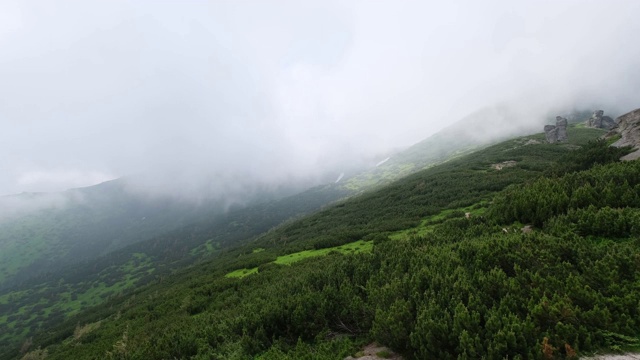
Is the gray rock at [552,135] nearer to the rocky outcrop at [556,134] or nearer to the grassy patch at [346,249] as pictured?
the rocky outcrop at [556,134]

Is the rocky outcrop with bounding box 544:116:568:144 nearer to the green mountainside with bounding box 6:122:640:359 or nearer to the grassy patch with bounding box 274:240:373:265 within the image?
the grassy patch with bounding box 274:240:373:265

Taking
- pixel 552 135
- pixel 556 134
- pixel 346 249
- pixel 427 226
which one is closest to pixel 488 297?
pixel 346 249

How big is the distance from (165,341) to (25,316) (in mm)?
235598

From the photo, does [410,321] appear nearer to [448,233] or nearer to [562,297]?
[562,297]

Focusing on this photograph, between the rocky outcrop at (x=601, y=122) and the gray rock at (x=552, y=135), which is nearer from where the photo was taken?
the gray rock at (x=552, y=135)

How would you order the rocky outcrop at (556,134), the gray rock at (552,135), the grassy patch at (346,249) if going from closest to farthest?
the grassy patch at (346,249) → the gray rock at (552,135) → the rocky outcrop at (556,134)

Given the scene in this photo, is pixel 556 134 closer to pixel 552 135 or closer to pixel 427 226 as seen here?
pixel 552 135

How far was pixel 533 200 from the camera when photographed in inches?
696

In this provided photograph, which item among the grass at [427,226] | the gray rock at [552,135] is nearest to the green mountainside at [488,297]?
the grass at [427,226]

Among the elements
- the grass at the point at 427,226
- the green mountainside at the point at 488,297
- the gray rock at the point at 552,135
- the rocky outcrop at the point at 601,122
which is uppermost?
the green mountainside at the point at 488,297

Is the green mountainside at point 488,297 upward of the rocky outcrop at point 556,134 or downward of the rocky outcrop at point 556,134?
upward

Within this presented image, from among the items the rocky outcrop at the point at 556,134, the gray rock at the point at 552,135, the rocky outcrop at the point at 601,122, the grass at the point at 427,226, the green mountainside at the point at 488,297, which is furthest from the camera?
the rocky outcrop at the point at 601,122

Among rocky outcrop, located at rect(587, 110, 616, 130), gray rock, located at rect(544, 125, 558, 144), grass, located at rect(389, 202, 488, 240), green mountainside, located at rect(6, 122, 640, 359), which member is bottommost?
rocky outcrop, located at rect(587, 110, 616, 130)

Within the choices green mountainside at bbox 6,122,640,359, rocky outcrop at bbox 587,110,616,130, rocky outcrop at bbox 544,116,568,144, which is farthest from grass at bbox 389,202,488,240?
rocky outcrop at bbox 587,110,616,130
